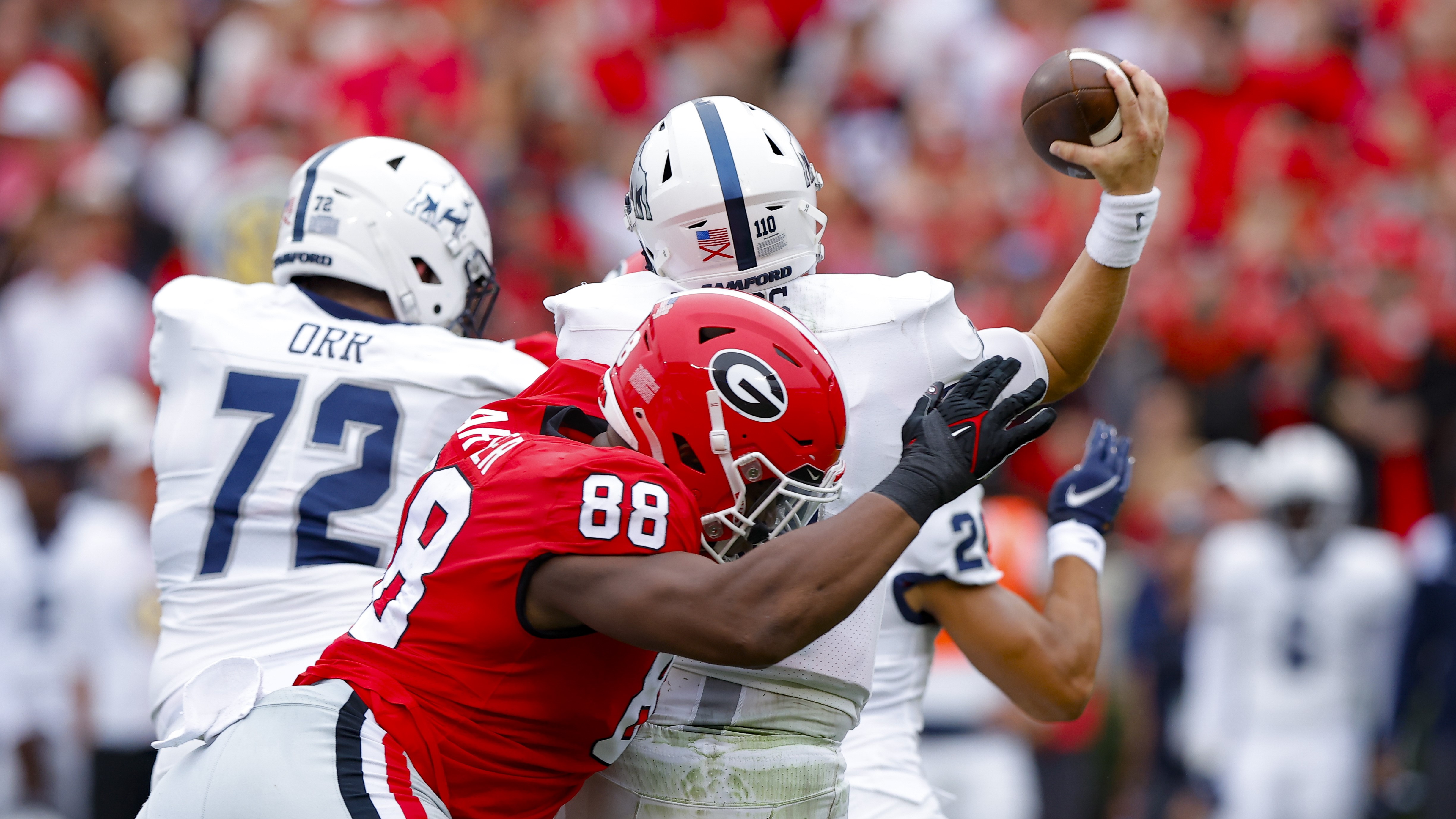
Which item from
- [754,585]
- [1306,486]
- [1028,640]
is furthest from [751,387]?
[1306,486]

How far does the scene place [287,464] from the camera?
12.7 ft

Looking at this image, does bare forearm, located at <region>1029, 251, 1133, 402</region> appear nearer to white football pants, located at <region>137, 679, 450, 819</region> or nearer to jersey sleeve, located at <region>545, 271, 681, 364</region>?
jersey sleeve, located at <region>545, 271, 681, 364</region>

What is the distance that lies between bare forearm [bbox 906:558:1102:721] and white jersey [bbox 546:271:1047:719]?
0.55 m

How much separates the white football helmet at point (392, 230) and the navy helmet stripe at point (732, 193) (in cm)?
108

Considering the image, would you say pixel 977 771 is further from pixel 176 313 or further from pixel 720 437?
pixel 720 437

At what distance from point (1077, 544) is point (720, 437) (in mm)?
1615

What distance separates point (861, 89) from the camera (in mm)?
11664

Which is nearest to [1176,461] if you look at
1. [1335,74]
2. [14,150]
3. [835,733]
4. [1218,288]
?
[1218,288]

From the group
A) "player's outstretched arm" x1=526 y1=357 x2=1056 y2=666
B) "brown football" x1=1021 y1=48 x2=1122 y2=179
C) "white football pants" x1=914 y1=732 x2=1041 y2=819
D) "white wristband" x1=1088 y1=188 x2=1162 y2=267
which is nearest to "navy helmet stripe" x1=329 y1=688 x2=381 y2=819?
"player's outstretched arm" x1=526 y1=357 x2=1056 y2=666

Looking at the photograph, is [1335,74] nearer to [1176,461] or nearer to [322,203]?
[1176,461]

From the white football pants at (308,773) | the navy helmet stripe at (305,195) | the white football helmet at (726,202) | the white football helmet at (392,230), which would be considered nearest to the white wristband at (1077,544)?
the white football helmet at (726,202)

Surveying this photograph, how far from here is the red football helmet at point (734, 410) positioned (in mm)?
2883

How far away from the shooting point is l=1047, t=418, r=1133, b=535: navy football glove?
4215mm

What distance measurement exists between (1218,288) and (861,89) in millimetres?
3252
